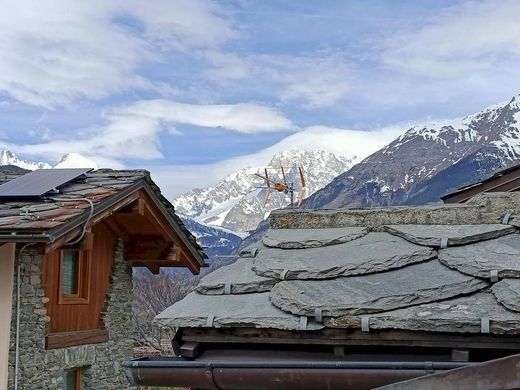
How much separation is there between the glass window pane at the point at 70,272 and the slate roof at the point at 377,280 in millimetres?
7812

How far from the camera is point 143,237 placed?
12828 millimetres

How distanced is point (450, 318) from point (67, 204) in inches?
288

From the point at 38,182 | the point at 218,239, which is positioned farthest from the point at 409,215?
the point at 218,239

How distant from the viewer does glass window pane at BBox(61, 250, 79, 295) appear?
1108 centimetres

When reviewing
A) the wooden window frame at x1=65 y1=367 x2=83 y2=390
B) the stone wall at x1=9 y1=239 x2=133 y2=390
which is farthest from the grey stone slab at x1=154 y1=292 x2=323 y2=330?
the wooden window frame at x1=65 y1=367 x2=83 y2=390

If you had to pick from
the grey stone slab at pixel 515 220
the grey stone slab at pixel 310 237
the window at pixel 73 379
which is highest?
the grey stone slab at pixel 515 220

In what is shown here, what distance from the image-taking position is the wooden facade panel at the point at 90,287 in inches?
410

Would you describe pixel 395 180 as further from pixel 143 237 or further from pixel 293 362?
pixel 293 362

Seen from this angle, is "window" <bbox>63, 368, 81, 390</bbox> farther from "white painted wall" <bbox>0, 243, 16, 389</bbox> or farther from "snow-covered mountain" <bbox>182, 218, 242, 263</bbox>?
"snow-covered mountain" <bbox>182, 218, 242, 263</bbox>

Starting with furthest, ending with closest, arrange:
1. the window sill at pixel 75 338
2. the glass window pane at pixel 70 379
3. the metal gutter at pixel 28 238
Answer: the glass window pane at pixel 70 379
the window sill at pixel 75 338
the metal gutter at pixel 28 238

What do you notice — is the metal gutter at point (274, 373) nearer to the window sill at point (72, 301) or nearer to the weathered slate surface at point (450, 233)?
the weathered slate surface at point (450, 233)

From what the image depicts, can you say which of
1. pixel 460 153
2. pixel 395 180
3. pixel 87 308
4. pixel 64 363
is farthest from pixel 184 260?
pixel 460 153

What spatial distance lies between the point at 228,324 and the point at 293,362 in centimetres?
30

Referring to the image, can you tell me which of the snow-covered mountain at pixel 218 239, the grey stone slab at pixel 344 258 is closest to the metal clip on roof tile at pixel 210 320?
the grey stone slab at pixel 344 258
